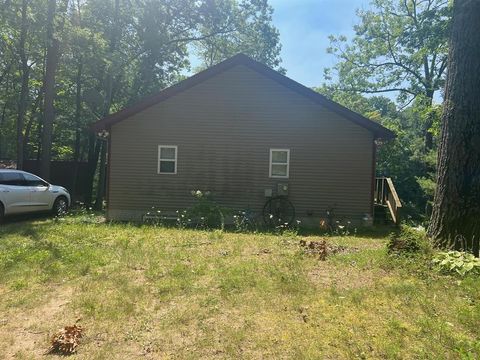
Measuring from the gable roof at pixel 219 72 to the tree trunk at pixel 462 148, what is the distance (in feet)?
22.2

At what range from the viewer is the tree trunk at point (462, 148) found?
6465 millimetres

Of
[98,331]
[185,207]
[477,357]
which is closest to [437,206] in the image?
[477,357]

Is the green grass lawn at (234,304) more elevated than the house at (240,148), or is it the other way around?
the house at (240,148)

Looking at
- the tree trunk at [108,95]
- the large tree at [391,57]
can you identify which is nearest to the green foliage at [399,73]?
the large tree at [391,57]

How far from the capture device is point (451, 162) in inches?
261

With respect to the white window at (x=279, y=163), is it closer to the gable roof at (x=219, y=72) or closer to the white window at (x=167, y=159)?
the gable roof at (x=219, y=72)

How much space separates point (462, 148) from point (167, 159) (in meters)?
9.65

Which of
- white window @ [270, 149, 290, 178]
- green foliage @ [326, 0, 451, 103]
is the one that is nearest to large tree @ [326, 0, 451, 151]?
green foliage @ [326, 0, 451, 103]

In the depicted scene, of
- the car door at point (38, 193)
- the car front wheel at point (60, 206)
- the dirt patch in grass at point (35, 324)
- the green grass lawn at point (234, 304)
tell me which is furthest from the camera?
the car front wheel at point (60, 206)

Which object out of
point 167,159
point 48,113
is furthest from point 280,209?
point 48,113

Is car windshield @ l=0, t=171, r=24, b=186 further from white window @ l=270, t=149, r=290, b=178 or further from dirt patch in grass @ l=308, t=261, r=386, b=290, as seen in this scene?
dirt patch in grass @ l=308, t=261, r=386, b=290

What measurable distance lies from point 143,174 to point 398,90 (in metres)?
22.1

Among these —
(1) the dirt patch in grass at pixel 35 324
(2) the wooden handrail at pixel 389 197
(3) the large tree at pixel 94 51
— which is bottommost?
(1) the dirt patch in grass at pixel 35 324

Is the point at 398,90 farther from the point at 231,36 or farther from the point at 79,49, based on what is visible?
the point at 79,49
